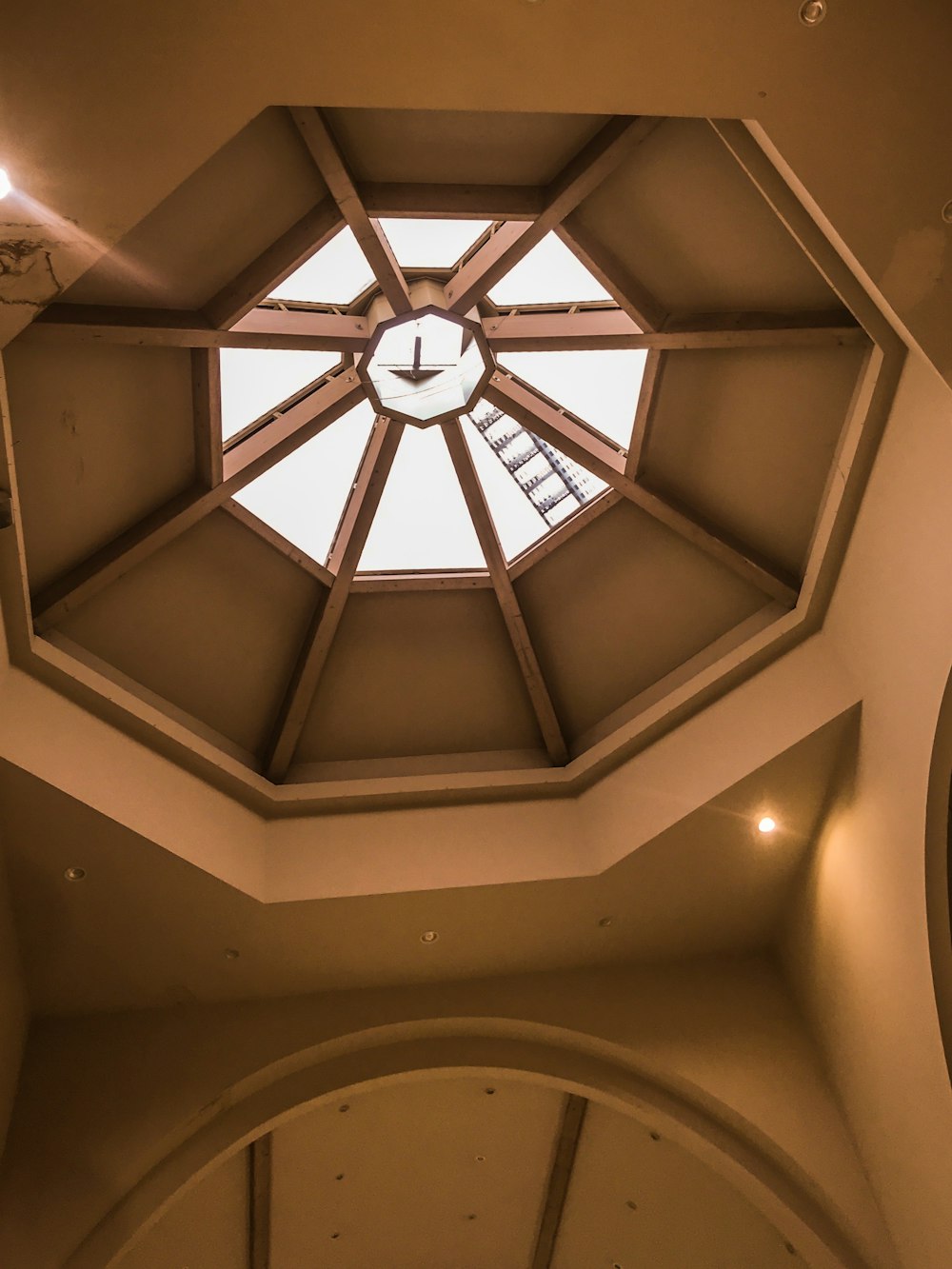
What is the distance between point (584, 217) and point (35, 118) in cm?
426

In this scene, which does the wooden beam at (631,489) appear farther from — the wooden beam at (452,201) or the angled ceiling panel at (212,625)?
the angled ceiling panel at (212,625)

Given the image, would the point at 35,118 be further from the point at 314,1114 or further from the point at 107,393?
the point at 314,1114

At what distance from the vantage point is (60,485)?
Answer: 7.55 metres

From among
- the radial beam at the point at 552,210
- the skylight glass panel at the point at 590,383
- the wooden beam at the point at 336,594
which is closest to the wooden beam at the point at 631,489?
the skylight glass panel at the point at 590,383

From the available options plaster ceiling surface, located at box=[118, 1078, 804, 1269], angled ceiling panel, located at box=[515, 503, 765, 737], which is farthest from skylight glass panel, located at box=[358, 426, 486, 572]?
plaster ceiling surface, located at box=[118, 1078, 804, 1269]

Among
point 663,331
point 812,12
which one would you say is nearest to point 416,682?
point 663,331

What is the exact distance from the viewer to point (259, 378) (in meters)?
8.81

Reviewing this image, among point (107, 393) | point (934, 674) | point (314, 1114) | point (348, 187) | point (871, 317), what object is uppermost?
point (348, 187)

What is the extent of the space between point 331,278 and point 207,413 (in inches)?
63.1

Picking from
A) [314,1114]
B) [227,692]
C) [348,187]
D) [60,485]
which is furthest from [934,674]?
[314,1114]

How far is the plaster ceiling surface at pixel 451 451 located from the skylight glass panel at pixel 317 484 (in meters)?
0.04

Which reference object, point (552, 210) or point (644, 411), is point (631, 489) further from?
point (552, 210)

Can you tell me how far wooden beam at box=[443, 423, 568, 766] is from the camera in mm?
8703

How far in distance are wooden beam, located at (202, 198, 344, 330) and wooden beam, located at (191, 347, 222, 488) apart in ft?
1.14
